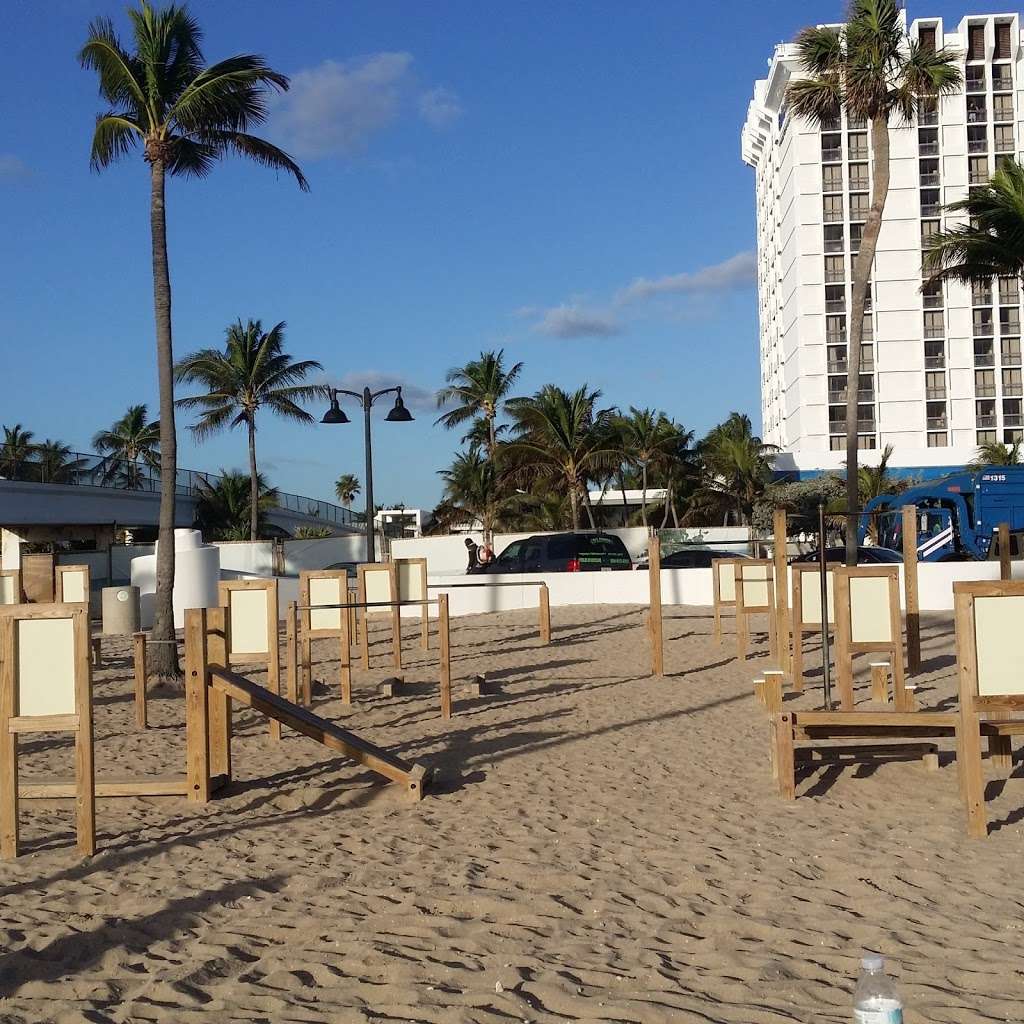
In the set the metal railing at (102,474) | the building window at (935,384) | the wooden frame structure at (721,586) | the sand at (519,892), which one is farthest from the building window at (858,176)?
the sand at (519,892)

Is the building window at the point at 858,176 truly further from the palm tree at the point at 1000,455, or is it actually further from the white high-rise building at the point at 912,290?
the palm tree at the point at 1000,455

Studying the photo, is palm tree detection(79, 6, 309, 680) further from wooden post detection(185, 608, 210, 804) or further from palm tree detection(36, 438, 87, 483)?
palm tree detection(36, 438, 87, 483)

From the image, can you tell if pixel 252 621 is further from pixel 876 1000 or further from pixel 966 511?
pixel 966 511

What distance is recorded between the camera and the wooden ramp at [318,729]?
829 centimetres

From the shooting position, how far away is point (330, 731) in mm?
8312

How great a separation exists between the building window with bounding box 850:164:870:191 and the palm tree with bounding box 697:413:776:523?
82.0 ft

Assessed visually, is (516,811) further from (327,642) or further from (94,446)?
(94,446)

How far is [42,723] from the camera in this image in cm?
689

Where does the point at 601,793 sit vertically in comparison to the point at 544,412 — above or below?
below

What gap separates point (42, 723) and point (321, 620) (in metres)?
7.96

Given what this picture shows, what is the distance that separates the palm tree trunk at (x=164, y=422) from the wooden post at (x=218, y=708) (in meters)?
7.08

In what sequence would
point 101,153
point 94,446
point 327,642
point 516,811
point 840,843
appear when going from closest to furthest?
point 840,843 → point 516,811 → point 101,153 → point 327,642 → point 94,446

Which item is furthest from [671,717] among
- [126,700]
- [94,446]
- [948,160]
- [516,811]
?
[948,160]

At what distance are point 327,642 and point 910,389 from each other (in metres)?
60.7
